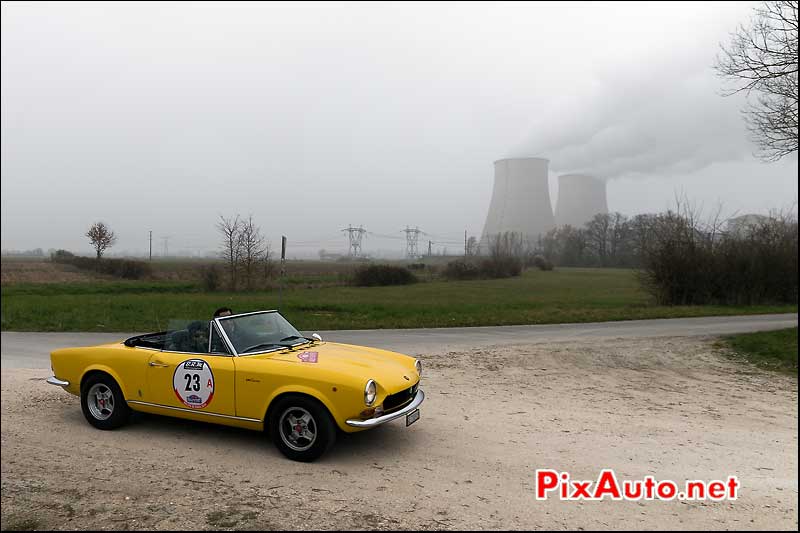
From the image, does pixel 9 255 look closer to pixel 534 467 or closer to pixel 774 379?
pixel 534 467

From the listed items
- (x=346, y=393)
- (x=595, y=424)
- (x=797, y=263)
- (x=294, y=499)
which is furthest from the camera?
(x=797, y=263)

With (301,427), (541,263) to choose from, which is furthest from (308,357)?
(541,263)

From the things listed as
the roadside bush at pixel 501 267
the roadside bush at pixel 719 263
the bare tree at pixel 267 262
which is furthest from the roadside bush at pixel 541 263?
the bare tree at pixel 267 262

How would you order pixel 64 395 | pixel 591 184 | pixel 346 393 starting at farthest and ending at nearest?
pixel 591 184 → pixel 64 395 → pixel 346 393

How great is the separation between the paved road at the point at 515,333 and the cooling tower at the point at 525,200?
4755 cm

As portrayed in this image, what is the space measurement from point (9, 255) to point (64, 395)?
4.71m

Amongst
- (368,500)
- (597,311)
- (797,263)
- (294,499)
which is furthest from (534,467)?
(597,311)

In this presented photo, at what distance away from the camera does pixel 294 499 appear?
3842mm

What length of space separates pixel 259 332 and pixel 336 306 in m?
11.1

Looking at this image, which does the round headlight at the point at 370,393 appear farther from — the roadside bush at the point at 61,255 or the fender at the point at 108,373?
the roadside bush at the point at 61,255

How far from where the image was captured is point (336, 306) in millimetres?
16562

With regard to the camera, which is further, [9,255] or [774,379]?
[774,379]
